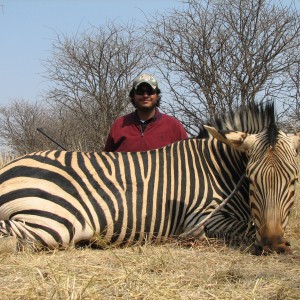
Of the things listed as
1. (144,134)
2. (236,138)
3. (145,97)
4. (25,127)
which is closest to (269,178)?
(236,138)

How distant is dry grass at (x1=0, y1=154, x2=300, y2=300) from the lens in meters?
2.07

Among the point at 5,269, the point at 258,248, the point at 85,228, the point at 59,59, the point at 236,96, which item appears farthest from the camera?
the point at 59,59

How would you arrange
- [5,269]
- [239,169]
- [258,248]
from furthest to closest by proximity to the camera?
[239,169]
[258,248]
[5,269]

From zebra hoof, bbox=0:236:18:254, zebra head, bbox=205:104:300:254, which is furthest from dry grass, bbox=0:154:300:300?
zebra head, bbox=205:104:300:254

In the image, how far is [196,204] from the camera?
3.41 meters

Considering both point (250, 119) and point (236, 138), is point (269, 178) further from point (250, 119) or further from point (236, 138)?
point (250, 119)

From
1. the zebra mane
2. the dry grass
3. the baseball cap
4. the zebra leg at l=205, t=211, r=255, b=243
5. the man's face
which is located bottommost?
the dry grass

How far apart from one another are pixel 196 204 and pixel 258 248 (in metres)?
0.63

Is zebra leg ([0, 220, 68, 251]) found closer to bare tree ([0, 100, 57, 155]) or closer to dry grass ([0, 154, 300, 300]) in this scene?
dry grass ([0, 154, 300, 300])

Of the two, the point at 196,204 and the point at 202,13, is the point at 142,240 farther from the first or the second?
the point at 202,13

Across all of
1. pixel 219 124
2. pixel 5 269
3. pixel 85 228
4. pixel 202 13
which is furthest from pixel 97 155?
pixel 202 13

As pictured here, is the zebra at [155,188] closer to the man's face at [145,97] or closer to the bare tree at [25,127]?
the man's face at [145,97]

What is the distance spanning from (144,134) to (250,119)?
122 centimetres

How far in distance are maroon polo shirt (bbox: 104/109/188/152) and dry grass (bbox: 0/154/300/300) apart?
157 centimetres
